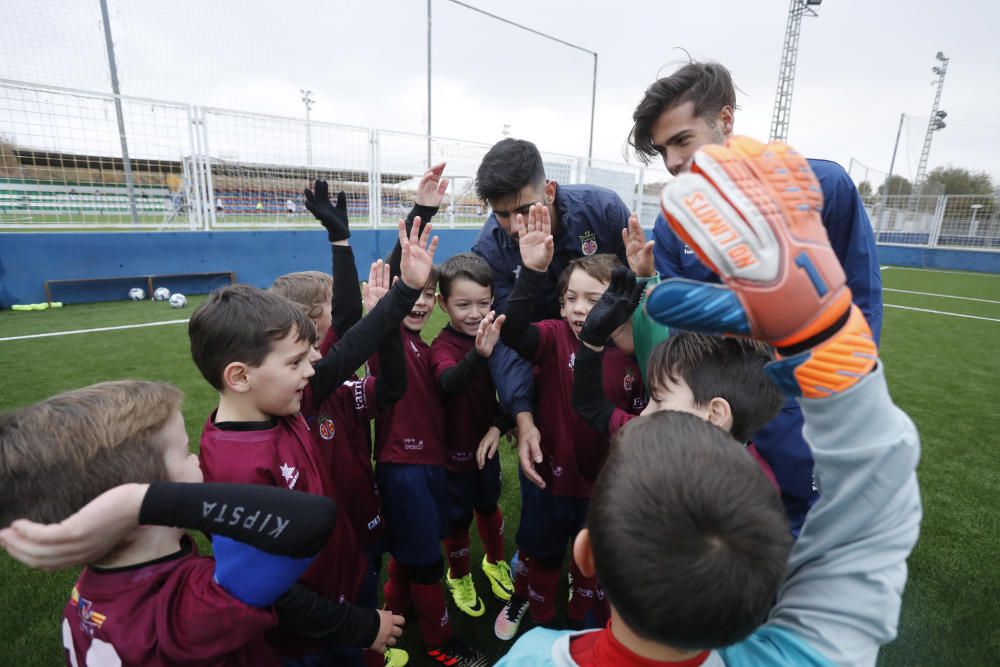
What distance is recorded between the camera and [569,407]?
1948 millimetres

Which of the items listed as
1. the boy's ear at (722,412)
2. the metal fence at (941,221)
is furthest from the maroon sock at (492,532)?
the metal fence at (941,221)

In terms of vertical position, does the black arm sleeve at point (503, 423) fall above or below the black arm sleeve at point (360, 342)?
below

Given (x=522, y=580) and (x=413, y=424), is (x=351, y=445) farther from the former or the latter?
(x=522, y=580)

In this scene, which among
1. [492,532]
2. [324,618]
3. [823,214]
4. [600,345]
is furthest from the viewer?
[492,532]

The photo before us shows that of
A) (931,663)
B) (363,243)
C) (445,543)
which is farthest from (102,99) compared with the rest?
(931,663)

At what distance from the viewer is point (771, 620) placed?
2.47 feet

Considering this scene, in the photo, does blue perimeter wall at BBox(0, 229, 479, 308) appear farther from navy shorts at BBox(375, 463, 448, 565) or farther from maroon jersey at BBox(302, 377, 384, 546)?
navy shorts at BBox(375, 463, 448, 565)

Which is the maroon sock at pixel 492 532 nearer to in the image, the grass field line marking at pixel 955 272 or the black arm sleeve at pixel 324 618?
the black arm sleeve at pixel 324 618

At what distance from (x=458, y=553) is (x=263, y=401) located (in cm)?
127

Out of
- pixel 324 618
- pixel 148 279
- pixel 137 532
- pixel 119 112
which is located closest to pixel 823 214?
pixel 324 618

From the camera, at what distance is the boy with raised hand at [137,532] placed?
0.79m

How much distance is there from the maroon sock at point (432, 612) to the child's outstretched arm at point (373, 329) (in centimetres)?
81

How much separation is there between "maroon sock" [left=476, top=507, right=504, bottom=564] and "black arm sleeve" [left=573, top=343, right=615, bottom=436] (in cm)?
92

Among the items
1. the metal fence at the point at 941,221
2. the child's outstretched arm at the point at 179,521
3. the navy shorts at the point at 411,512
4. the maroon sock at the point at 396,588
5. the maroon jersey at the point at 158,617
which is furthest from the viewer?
the metal fence at the point at 941,221
